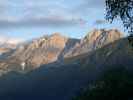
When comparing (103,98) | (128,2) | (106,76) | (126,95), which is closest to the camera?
(128,2)

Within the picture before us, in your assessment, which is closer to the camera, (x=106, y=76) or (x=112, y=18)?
→ (x=112, y=18)

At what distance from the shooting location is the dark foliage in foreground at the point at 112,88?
83062 millimetres

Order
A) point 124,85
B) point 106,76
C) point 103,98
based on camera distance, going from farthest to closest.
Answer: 1. point 106,76
2. point 103,98
3. point 124,85

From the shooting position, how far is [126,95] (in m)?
79.0

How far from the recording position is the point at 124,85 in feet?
283

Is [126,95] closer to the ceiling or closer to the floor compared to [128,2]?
closer to the floor

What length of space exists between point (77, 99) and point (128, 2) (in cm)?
6006

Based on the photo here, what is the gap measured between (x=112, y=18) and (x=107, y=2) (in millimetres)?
1314

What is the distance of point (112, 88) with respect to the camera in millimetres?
90875

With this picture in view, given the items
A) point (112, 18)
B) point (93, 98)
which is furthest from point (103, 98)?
point (112, 18)

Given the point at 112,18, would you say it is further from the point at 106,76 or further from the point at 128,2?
the point at 106,76

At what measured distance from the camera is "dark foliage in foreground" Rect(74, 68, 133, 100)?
83062 millimetres

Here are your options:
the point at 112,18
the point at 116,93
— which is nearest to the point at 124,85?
the point at 116,93

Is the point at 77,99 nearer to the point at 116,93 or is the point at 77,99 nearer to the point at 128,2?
the point at 116,93
